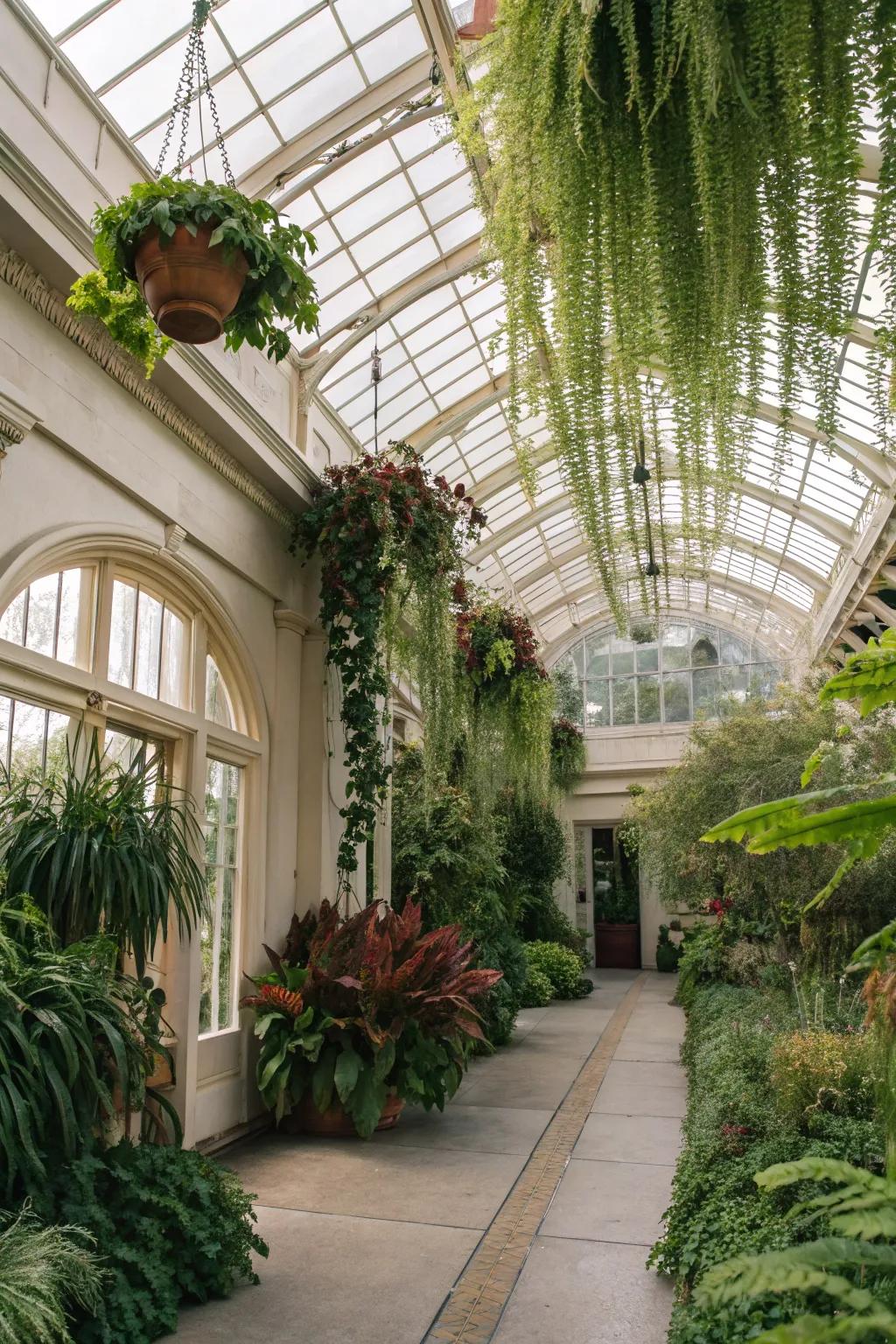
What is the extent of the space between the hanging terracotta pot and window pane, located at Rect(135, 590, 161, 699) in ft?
9.99

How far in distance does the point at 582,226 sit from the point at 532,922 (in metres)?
12.6

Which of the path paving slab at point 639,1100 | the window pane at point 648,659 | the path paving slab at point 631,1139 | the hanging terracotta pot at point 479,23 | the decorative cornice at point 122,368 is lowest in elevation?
the path paving slab at point 639,1100

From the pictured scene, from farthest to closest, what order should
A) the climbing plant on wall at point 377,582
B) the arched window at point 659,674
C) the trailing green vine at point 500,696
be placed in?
the arched window at point 659,674 → the trailing green vine at point 500,696 → the climbing plant on wall at point 377,582

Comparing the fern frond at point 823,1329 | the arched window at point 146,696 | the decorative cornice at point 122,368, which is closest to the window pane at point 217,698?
the arched window at point 146,696

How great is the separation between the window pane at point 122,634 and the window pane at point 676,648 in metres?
12.6

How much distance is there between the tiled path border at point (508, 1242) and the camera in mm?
3023

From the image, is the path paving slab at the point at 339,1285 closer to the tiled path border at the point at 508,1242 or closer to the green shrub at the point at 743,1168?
the tiled path border at the point at 508,1242

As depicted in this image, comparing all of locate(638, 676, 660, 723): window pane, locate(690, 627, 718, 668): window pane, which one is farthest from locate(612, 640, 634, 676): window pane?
locate(690, 627, 718, 668): window pane

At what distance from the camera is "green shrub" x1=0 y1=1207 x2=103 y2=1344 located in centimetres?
217

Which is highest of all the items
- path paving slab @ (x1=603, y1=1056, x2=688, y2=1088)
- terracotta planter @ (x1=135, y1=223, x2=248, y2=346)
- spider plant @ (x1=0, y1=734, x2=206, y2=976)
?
terracotta planter @ (x1=135, y1=223, x2=248, y2=346)

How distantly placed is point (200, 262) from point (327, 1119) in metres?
4.21

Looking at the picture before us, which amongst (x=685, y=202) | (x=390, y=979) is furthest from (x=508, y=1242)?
(x=685, y=202)

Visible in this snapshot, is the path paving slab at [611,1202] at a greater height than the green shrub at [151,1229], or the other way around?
the green shrub at [151,1229]

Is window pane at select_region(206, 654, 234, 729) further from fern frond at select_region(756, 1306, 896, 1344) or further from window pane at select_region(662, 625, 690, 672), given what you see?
window pane at select_region(662, 625, 690, 672)
